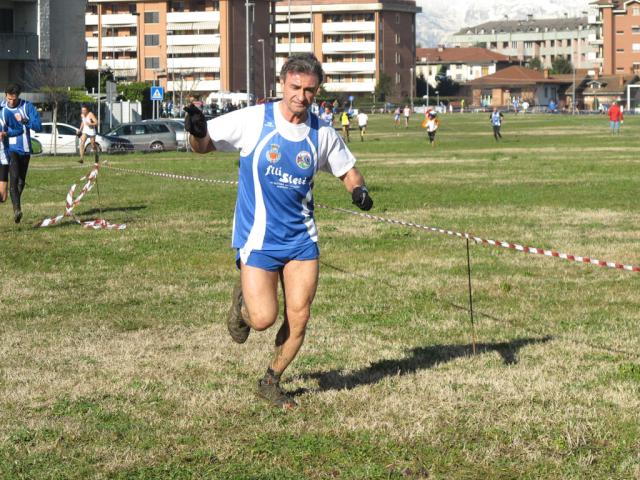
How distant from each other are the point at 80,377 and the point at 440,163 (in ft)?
93.6

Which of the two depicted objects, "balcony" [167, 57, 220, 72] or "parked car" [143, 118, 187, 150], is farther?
"balcony" [167, 57, 220, 72]

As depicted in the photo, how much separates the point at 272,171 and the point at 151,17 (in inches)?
5722

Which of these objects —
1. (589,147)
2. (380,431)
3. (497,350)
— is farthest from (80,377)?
(589,147)

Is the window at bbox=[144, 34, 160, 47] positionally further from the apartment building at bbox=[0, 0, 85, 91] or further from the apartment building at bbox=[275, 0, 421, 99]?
the apartment building at bbox=[0, 0, 85, 91]

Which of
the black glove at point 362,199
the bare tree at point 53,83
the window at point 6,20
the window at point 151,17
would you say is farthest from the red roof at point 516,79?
the black glove at point 362,199

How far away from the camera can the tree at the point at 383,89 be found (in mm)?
165175

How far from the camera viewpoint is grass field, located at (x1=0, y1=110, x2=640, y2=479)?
633 centimetres

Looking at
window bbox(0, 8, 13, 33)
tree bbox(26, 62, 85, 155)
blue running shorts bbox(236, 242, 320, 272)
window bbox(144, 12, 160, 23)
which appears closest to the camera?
blue running shorts bbox(236, 242, 320, 272)

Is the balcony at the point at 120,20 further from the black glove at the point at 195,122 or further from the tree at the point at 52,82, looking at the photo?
the black glove at the point at 195,122

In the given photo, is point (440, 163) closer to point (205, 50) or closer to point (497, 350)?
point (497, 350)

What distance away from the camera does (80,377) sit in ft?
26.8

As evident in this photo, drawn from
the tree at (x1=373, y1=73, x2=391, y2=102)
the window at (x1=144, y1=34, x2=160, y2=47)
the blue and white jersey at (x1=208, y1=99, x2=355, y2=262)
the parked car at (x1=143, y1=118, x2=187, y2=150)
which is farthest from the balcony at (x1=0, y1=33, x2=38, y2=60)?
the tree at (x1=373, y1=73, x2=391, y2=102)

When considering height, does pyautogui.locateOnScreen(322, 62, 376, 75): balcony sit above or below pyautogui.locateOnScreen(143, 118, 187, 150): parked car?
above

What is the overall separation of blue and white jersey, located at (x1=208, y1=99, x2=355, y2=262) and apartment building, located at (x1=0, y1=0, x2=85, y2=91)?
55.4 metres
